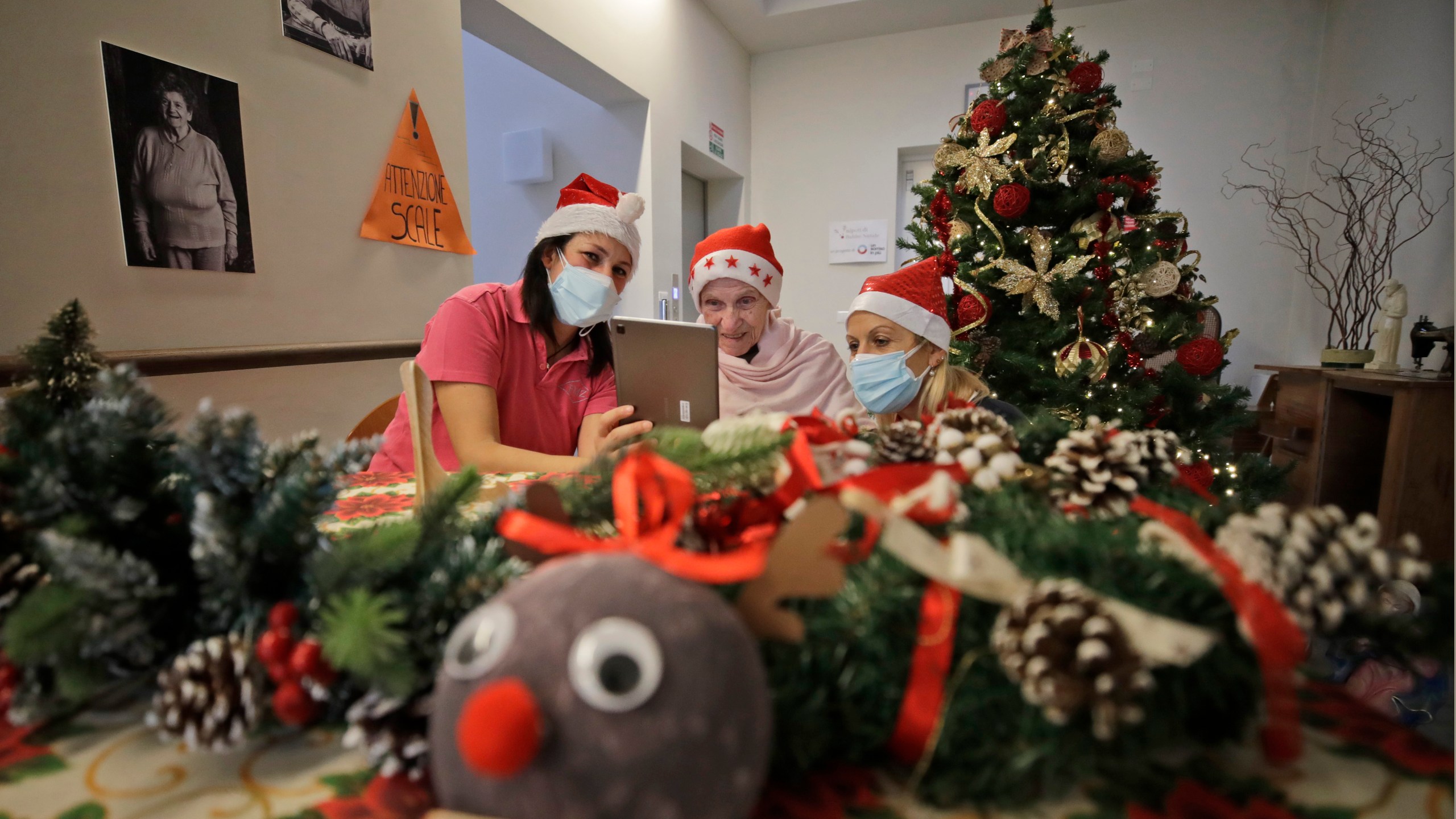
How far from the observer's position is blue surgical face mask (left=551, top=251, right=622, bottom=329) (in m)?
1.34

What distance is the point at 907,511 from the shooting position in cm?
36

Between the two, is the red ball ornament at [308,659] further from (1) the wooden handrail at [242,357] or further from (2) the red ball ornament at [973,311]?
(2) the red ball ornament at [973,311]

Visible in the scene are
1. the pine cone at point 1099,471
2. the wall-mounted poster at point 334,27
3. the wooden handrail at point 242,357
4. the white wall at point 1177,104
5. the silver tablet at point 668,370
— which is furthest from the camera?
the white wall at point 1177,104

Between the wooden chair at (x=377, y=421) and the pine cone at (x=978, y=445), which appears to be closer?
the pine cone at (x=978, y=445)

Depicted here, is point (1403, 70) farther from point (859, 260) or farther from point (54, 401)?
point (54, 401)

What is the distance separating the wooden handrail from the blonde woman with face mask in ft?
4.27

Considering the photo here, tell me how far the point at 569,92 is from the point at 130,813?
139 inches

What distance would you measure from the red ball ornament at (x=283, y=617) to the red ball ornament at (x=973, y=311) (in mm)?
1850

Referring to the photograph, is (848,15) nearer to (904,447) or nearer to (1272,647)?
(904,447)

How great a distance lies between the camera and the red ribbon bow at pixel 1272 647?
10.8 inches

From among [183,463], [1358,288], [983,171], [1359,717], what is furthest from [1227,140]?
[183,463]

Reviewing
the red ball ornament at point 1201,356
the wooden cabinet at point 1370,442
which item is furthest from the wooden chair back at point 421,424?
the wooden cabinet at point 1370,442

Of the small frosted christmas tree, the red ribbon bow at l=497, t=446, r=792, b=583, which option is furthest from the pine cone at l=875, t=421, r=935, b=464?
the small frosted christmas tree

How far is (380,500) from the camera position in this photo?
742 millimetres
